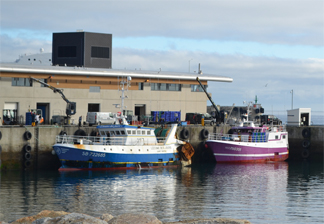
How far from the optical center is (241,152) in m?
51.2

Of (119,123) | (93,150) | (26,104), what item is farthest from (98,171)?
(26,104)

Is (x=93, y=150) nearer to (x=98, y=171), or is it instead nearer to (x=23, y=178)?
(x=98, y=171)

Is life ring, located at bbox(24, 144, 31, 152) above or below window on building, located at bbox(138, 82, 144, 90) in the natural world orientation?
below

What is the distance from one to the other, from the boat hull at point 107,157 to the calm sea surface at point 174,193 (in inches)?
40.7

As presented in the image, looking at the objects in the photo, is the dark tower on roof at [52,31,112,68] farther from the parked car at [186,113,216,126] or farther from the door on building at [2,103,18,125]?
the door on building at [2,103,18,125]

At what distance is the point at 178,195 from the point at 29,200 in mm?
9181

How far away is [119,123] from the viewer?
46.0m

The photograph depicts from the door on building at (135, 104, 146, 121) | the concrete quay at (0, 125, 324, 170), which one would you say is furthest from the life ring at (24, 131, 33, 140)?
the door on building at (135, 104, 146, 121)

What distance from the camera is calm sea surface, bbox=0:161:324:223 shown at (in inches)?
1052

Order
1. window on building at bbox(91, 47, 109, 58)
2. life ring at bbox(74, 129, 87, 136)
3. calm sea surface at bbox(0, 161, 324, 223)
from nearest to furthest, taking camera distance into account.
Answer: calm sea surface at bbox(0, 161, 324, 223) → life ring at bbox(74, 129, 87, 136) → window on building at bbox(91, 47, 109, 58)

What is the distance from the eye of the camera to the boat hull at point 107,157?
41469 millimetres

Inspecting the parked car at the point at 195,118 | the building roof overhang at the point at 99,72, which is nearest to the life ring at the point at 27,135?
the building roof overhang at the point at 99,72

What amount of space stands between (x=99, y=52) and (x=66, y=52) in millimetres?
4276

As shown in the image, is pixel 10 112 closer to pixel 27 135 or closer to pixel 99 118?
pixel 99 118
